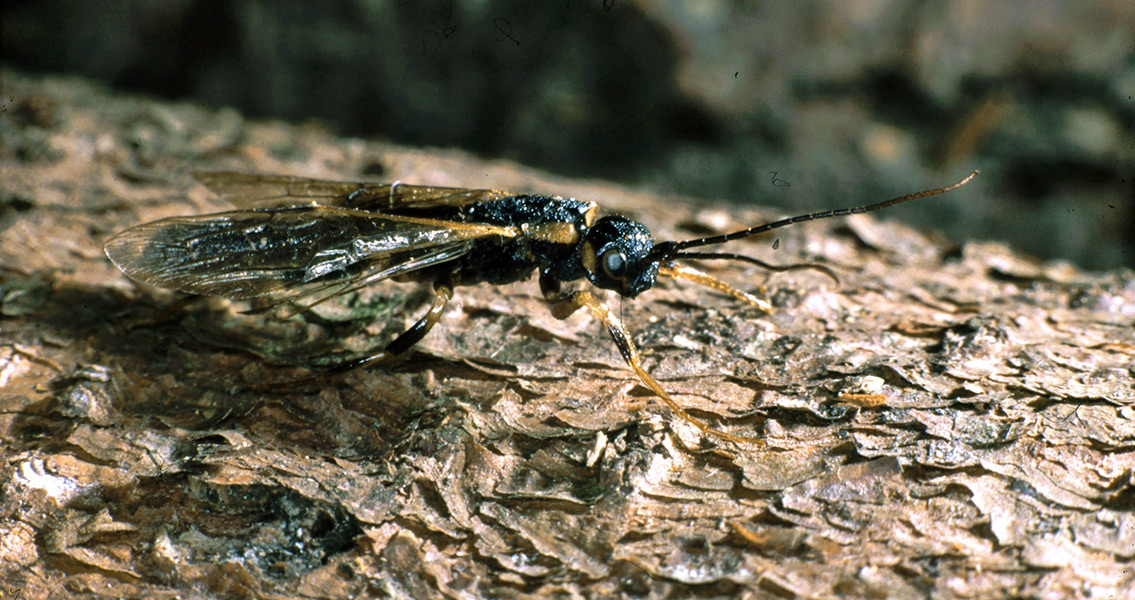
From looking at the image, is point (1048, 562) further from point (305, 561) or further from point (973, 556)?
point (305, 561)

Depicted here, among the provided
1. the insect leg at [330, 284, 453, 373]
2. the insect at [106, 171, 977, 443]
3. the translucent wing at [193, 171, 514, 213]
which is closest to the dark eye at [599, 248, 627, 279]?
the insect at [106, 171, 977, 443]

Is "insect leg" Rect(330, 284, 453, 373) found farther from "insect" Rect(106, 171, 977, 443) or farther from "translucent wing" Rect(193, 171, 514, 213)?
"translucent wing" Rect(193, 171, 514, 213)

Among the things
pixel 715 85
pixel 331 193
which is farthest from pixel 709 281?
pixel 715 85

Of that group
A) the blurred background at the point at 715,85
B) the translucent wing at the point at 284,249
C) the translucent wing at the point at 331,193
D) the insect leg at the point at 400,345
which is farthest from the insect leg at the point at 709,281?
the blurred background at the point at 715,85

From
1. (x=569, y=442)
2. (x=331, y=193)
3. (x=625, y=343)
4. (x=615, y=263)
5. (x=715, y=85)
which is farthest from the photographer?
(x=715, y=85)

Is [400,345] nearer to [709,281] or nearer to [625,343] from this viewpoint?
[625,343]

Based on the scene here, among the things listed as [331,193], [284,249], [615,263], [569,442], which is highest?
[615,263]

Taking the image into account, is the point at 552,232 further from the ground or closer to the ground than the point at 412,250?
further from the ground

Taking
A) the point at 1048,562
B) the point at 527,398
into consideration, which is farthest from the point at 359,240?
the point at 1048,562
